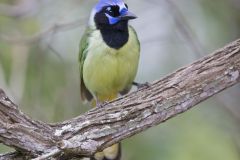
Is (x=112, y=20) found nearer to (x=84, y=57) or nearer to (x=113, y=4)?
(x=113, y=4)

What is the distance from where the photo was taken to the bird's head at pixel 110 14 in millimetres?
4824

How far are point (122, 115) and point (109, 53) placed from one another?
3.47ft

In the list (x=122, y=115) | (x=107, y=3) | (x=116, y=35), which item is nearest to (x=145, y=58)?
(x=107, y=3)

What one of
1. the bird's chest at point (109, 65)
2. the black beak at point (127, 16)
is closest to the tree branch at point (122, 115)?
the bird's chest at point (109, 65)

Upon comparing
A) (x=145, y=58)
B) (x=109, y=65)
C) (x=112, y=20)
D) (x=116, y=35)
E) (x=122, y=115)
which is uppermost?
(x=145, y=58)

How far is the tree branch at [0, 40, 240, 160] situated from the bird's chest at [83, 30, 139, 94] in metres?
0.81

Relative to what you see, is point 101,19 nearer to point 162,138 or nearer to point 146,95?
point 146,95

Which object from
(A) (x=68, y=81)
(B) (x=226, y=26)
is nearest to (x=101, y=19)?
(A) (x=68, y=81)

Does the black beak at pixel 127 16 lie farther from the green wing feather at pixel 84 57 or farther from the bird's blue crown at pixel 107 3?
the green wing feather at pixel 84 57

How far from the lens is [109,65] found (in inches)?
188

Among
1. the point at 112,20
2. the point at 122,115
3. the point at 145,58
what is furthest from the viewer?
the point at 145,58

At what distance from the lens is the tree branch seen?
3.45 metres

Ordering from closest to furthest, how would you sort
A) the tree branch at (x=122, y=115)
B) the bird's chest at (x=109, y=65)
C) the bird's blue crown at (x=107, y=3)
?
the tree branch at (x=122, y=115)
the bird's chest at (x=109, y=65)
the bird's blue crown at (x=107, y=3)

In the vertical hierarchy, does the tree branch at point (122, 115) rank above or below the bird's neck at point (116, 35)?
below
